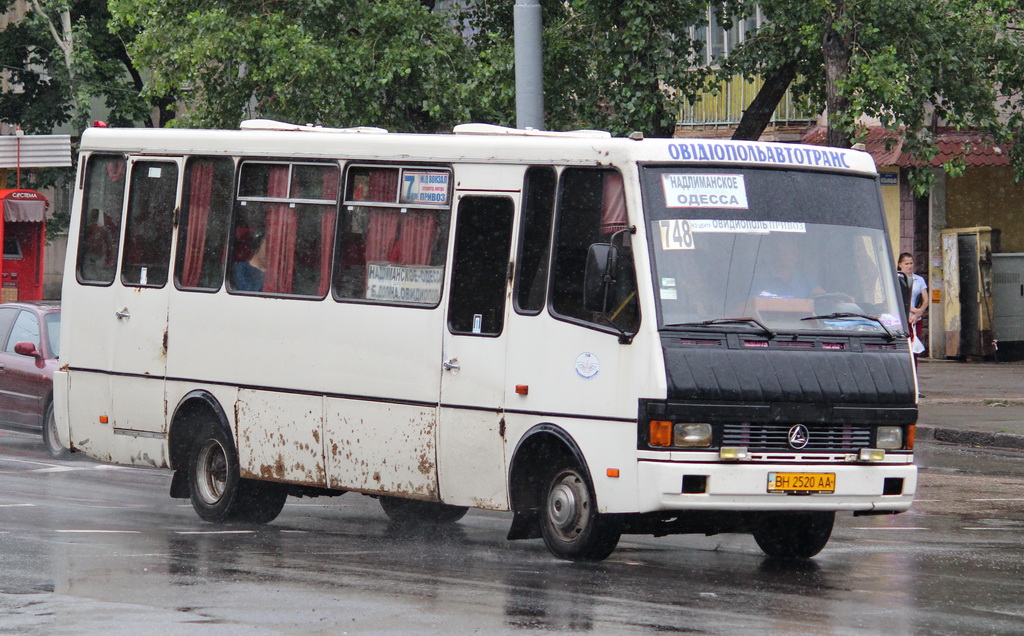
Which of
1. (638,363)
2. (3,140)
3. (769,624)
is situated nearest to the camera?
(769,624)

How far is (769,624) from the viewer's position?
7961mm

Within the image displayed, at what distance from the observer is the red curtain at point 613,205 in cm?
1005

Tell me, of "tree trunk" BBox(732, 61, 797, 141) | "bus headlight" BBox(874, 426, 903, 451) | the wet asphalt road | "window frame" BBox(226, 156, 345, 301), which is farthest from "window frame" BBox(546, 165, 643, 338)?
"tree trunk" BBox(732, 61, 797, 141)

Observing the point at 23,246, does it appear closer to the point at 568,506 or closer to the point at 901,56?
the point at 901,56

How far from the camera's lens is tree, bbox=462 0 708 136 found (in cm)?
2062

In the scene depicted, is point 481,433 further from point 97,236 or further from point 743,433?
point 97,236

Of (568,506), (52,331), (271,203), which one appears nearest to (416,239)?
(271,203)

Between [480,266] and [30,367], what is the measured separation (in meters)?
8.81

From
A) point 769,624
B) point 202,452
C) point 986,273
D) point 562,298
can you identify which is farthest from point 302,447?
point 986,273

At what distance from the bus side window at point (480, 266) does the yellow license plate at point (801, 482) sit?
1.94 metres

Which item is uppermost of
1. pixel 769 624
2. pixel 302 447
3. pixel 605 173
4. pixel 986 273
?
pixel 986 273

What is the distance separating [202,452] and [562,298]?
11.8ft

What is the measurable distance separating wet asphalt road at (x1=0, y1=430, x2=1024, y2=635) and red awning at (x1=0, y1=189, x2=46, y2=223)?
1792 centimetres

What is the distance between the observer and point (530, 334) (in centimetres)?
1041
